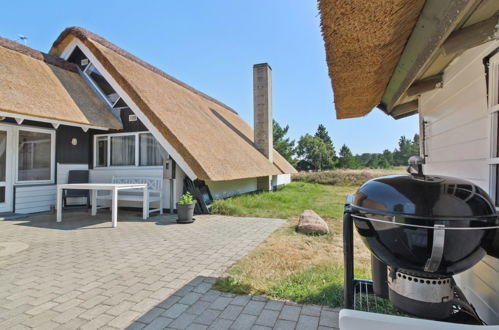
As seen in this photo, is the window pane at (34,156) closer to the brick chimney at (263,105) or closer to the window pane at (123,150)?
the window pane at (123,150)

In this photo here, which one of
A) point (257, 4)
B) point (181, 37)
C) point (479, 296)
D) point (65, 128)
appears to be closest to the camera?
point (479, 296)

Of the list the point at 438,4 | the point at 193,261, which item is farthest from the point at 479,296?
the point at 193,261

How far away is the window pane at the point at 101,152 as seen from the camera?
9253mm

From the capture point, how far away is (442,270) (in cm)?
143

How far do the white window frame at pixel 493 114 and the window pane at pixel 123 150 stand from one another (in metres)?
8.78

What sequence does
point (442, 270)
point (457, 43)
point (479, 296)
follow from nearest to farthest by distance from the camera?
point (442, 270) → point (457, 43) → point (479, 296)

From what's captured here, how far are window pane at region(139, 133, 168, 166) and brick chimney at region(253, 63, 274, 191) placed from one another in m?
5.97

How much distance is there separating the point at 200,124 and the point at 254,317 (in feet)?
26.9

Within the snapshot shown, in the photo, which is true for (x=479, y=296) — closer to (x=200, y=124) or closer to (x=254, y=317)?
(x=254, y=317)

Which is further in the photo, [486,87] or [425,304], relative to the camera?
[486,87]

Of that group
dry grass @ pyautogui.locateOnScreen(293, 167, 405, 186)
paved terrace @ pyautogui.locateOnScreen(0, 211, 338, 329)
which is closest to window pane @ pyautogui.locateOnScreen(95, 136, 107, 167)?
paved terrace @ pyautogui.locateOnScreen(0, 211, 338, 329)

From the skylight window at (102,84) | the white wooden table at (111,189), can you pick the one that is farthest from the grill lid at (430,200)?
the skylight window at (102,84)

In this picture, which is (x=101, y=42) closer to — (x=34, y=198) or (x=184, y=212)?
(x=34, y=198)

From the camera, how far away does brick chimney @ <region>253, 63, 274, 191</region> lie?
42.7 ft
